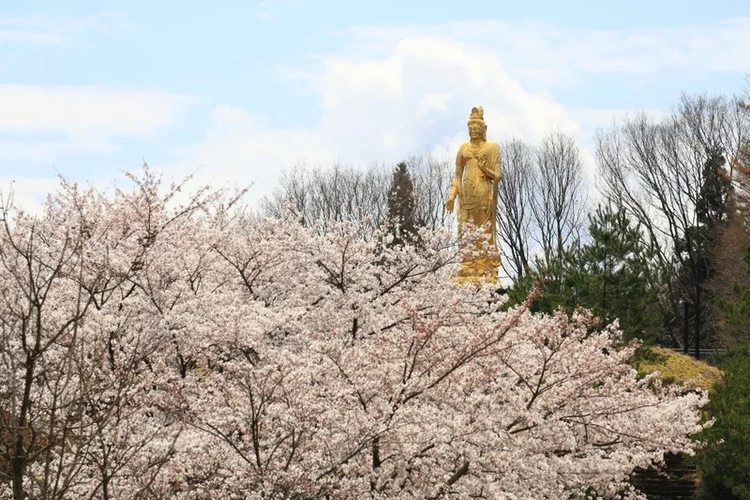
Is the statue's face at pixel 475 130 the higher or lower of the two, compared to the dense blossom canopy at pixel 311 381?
higher

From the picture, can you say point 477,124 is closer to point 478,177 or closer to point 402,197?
point 478,177

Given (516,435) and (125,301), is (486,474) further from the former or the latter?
(125,301)

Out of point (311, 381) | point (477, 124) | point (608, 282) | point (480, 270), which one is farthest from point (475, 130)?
point (311, 381)

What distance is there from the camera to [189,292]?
12.7 metres

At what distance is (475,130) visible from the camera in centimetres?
2397

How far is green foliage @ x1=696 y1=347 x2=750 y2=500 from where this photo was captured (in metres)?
14.5

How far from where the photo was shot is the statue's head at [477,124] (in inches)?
944

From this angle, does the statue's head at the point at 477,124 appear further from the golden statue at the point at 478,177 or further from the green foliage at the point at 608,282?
the green foliage at the point at 608,282

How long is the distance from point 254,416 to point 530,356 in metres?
3.49

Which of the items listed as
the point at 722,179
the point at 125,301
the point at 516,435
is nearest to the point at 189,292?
the point at 125,301

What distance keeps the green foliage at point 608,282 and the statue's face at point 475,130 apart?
3574 millimetres

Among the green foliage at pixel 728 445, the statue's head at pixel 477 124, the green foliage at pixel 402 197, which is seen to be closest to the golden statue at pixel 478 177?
the statue's head at pixel 477 124

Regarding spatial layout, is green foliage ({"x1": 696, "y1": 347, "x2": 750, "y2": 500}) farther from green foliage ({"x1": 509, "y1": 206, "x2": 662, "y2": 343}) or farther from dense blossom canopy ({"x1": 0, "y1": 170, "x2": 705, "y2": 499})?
green foliage ({"x1": 509, "y1": 206, "x2": 662, "y2": 343})

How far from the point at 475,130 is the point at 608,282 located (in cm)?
487
